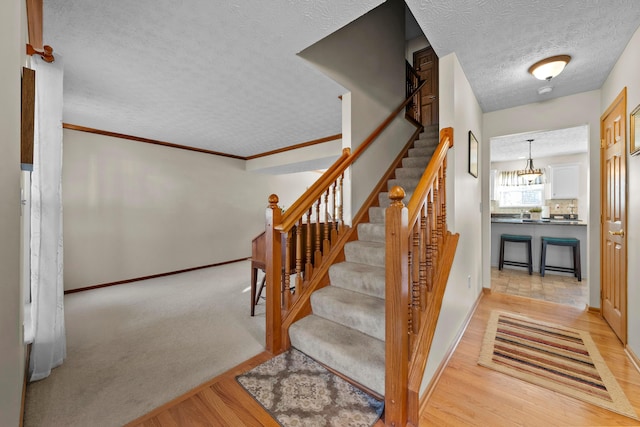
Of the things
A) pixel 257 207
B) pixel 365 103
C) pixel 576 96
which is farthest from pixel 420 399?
pixel 257 207

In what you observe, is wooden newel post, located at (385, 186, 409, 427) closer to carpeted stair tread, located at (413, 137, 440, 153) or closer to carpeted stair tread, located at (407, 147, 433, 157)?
carpeted stair tread, located at (407, 147, 433, 157)

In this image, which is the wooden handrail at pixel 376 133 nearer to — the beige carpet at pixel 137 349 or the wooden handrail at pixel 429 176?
the wooden handrail at pixel 429 176

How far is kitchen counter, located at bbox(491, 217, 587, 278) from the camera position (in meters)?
4.20

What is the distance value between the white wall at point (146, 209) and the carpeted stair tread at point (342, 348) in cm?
370

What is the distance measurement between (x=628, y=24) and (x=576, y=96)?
134 cm

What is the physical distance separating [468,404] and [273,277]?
1.45 m

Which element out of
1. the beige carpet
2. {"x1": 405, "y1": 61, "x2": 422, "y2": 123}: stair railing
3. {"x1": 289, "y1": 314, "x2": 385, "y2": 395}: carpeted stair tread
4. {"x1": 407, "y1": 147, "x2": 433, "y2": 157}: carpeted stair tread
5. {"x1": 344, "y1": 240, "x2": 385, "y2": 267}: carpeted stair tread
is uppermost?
{"x1": 405, "y1": 61, "x2": 422, "y2": 123}: stair railing

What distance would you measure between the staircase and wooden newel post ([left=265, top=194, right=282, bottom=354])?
0.42 ft

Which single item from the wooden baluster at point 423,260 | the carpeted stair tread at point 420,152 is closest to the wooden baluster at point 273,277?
the wooden baluster at point 423,260

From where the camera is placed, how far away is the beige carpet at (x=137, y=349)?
1546 mm

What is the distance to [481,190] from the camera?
339 cm

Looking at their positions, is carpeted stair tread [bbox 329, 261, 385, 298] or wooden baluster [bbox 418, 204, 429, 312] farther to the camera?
carpeted stair tread [bbox 329, 261, 385, 298]

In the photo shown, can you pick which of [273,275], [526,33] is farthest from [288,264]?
[526,33]

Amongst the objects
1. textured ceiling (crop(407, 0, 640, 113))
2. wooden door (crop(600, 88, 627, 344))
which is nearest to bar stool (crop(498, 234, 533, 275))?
wooden door (crop(600, 88, 627, 344))
